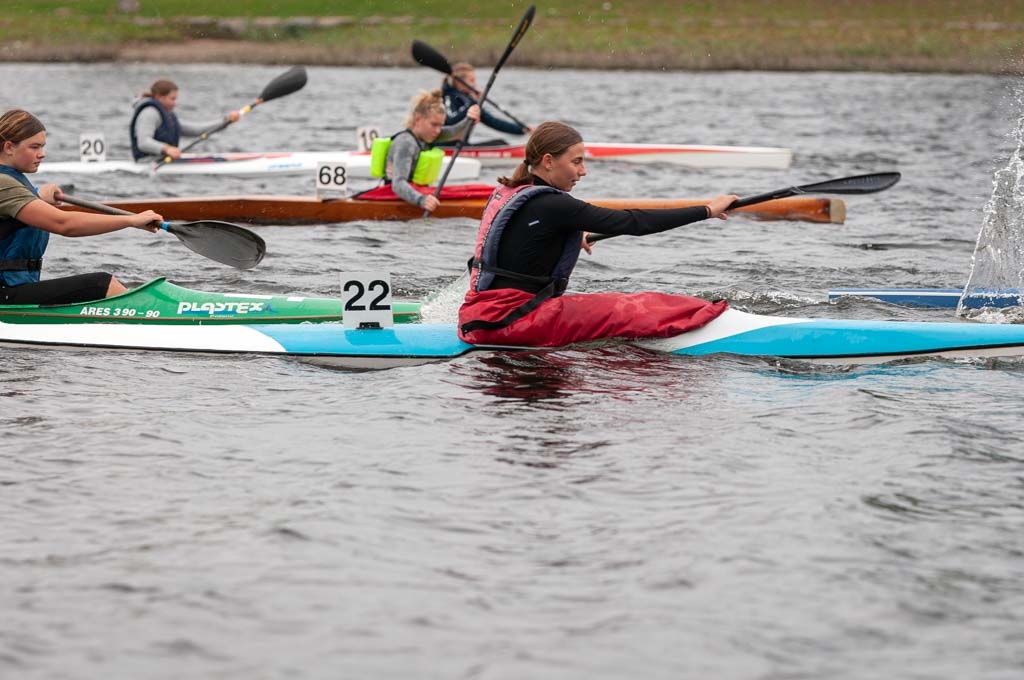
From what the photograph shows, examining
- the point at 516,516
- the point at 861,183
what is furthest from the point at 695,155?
the point at 516,516

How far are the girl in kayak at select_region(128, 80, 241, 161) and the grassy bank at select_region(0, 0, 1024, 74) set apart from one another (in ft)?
71.3

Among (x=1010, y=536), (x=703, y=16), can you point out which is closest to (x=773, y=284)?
(x=1010, y=536)

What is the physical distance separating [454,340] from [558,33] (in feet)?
116

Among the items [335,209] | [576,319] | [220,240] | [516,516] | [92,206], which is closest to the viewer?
[516,516]

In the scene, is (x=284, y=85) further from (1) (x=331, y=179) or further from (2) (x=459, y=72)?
(1) (x=331, y=179)

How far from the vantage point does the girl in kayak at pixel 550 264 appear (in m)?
6.94

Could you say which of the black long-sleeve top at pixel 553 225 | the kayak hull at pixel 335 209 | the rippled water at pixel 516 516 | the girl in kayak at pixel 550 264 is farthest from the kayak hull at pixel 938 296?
the kayak hull at pixel 335 209

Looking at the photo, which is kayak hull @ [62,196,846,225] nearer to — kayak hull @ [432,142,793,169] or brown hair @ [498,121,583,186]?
kayak hull @ [432,142,793,169]

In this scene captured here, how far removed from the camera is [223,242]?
8.36 m

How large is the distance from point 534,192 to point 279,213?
645 cm

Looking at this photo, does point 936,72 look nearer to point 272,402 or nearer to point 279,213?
point 279,213

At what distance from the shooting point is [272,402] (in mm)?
6926

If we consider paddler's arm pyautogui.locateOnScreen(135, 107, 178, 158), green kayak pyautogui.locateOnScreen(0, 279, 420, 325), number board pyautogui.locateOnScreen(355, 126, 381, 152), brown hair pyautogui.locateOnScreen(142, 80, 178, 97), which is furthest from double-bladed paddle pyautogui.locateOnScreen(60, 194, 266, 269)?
number board pyautogui.locateOnScreen(355, 126, 381, 152)

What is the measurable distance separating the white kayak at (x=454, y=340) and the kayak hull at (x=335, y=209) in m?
4.97
